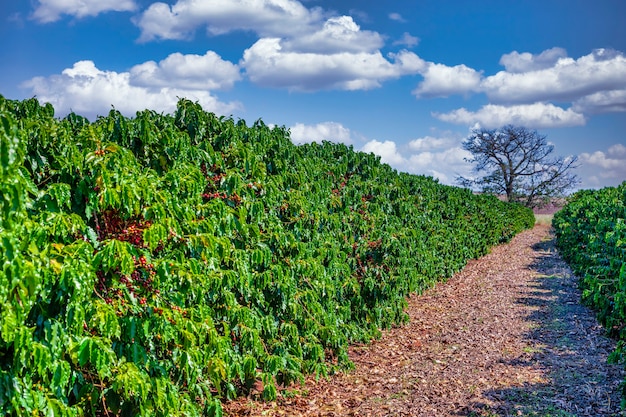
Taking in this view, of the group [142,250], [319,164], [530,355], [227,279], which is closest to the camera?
[142,250]

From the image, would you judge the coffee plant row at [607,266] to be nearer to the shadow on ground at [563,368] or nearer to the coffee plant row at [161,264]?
the shadow on ground at [563,368]

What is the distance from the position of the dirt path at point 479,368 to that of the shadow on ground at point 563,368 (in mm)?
13

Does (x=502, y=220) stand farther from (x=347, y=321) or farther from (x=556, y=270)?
(x=347, y=321)

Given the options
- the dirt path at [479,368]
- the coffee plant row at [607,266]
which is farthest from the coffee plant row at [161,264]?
the coffee plant row at [607,266]

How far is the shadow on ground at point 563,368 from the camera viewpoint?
6105 mm

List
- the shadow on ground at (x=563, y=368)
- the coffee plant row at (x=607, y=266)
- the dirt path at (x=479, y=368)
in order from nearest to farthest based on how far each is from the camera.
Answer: the shadow on ground at (x=563, y=368), the dirt path at (x=479, y=368), the coffee plant row at (x=607, y=266)

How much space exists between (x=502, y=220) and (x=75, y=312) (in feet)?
87.3

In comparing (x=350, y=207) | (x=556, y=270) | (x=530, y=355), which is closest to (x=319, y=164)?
(x=350, y=207)

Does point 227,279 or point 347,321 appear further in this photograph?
point 347,321

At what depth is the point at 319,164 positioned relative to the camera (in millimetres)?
8859

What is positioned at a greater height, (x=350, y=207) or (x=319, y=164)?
(x=319, y=164)

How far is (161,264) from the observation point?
398cm

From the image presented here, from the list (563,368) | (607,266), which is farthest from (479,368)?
(607,266)

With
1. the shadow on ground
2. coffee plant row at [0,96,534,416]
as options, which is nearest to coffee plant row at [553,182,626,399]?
the shadow on ground
